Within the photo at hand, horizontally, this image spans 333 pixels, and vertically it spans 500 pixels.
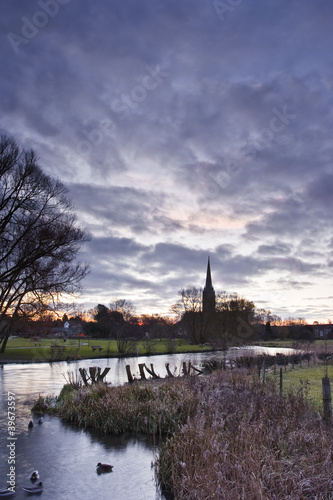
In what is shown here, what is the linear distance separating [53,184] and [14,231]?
3.85 metres

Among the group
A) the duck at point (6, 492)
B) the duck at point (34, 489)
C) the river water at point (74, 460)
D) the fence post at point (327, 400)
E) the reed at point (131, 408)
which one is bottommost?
the river water at point (74, 460)

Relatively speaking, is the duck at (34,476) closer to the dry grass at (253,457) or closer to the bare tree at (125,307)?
the dry grass at (253,457)

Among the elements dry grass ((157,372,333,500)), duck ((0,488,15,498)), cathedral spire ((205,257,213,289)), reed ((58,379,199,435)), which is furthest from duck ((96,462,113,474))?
cathedral spire ((205,257,213,289))

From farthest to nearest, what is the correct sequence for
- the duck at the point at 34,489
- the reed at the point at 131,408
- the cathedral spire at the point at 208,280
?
the cathedral spire at the point at 208,280 < the reed at the point at 131,408 < the duck at the point at 34,489

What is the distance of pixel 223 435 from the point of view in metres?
8.60

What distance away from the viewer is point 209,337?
84.6 meters

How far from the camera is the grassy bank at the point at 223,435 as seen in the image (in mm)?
5984

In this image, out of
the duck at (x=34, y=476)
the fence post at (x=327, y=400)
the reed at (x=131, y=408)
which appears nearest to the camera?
the duck at (x=34, y=476)

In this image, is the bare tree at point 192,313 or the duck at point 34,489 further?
the bare tree at point 192,313

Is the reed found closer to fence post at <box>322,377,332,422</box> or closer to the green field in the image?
fence post at <box>322,377,332,422</box>

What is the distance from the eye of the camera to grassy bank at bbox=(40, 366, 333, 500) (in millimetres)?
5984

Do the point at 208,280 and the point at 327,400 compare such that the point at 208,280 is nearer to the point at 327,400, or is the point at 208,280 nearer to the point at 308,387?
the point at 308,387

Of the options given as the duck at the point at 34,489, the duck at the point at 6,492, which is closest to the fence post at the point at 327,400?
the duck at the point at 34,489

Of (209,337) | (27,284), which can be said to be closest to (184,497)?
(27,284)
